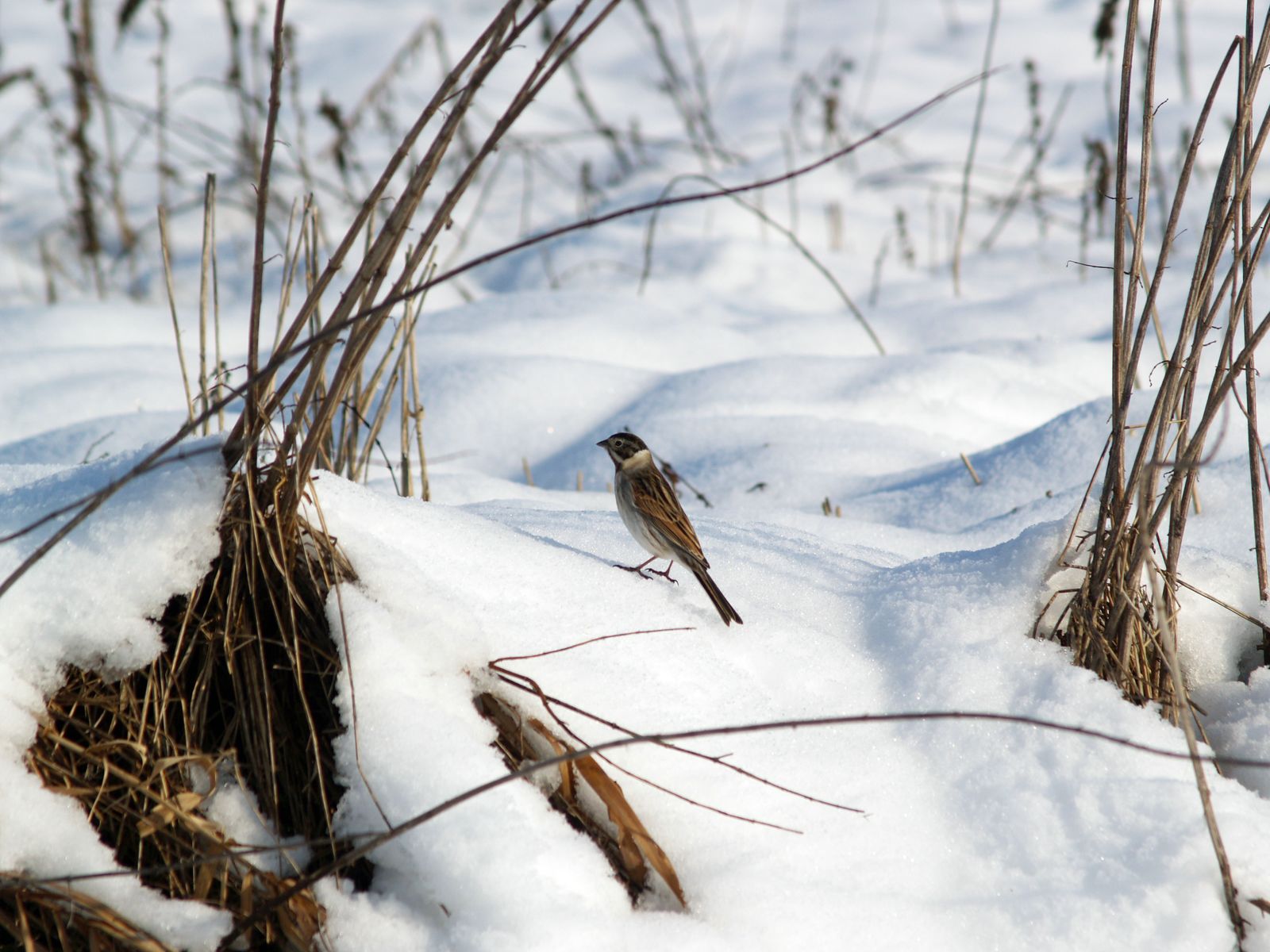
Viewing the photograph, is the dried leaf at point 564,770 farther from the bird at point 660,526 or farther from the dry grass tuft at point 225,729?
the bird at point 660,526

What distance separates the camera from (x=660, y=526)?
7.97ft

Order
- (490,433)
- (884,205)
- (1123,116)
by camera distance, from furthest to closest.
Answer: (884,205) → (490,433) → (1123,116)

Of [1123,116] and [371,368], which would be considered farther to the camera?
[371,368]

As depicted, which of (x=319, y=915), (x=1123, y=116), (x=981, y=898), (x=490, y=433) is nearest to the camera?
(x=319, y=915)

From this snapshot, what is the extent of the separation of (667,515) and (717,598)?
11.6 inches

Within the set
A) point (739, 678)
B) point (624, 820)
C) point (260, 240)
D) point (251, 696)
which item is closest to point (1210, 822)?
point (739, 678)

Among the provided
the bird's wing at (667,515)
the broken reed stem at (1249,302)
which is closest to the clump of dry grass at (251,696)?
the bird's wing at (667,515)

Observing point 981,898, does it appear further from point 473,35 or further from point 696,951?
point 473,35

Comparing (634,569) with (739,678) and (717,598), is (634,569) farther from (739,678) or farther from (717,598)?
(739,678)

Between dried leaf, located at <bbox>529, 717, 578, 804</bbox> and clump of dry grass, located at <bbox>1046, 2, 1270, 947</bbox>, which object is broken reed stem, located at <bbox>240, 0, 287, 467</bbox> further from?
clump of dry grass, located at <bbox>1046, 2, 1270, 947</bbox>

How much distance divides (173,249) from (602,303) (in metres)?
4.58

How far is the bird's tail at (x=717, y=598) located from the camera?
211 cm

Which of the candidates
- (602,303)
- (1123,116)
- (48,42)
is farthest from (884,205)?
(48,42)

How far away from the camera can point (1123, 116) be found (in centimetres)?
200
